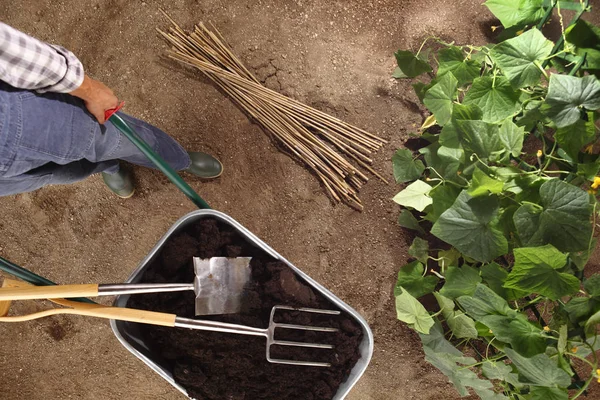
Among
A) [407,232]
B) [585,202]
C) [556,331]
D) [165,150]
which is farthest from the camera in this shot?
[407,232]

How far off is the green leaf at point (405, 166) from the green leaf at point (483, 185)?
1.35 feet

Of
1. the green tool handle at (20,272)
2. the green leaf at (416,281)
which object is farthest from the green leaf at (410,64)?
the green tool handle at (20,272)

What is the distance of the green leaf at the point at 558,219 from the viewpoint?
1129mm

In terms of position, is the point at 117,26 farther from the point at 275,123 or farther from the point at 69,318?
the point at 69,318

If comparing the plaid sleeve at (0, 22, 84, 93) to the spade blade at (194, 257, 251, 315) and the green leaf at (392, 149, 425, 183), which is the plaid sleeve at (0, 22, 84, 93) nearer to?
the spade blade at (194, 257, 251, 315)

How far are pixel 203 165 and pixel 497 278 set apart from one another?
99 centimetres

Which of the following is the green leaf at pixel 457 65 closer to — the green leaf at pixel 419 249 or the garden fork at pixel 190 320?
the green leaf at pixel 419 249

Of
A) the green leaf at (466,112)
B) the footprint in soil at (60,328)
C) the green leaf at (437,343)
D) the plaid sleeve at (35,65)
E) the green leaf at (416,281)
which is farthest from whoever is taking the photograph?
the footprint in soil at (60,328)

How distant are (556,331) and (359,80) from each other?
102cm

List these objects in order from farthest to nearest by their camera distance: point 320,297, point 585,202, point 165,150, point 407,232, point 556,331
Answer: point 407,232, point 165,150, point 320,297, point 556,331, point 585,202

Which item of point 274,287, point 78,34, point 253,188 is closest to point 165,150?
point 253,188

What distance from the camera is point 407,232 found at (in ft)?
5.87

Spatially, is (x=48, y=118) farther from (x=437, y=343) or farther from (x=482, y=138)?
(x=437, y=343)

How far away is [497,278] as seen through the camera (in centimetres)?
131
